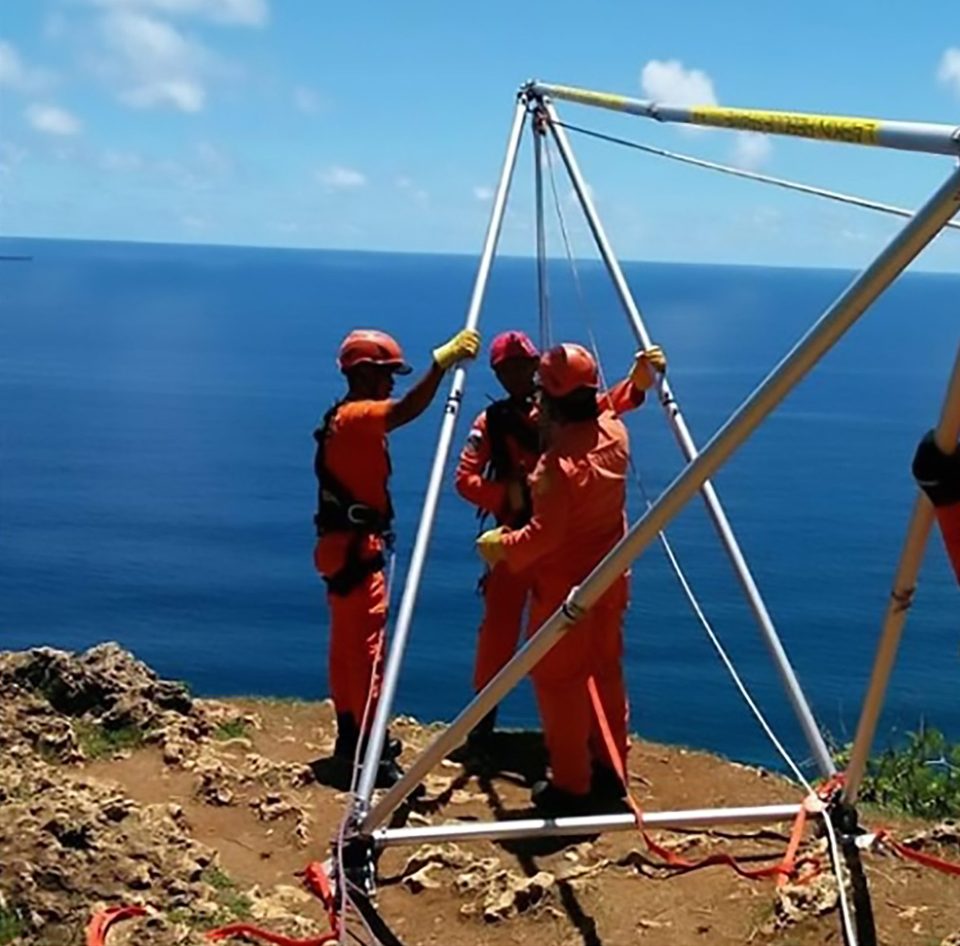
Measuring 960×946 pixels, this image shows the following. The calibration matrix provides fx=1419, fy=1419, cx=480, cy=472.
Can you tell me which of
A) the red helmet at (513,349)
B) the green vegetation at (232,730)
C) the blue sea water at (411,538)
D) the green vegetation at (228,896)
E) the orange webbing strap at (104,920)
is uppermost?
the red helmet at (513,349)

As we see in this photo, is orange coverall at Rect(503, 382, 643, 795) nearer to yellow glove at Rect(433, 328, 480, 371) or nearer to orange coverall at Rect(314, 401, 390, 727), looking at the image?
yellow glove at Rect(433, 328, 480, 371)

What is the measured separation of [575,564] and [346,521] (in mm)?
1495

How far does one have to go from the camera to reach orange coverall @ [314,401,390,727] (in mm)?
7465

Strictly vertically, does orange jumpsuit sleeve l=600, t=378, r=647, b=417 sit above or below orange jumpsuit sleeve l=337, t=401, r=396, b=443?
above

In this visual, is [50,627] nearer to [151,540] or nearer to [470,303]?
[151,540]

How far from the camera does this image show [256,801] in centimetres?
744

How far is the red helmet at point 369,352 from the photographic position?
7453 mm

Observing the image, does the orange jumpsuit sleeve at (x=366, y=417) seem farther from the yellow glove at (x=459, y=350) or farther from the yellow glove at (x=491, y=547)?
the yellow glove at (x=491, y=547)

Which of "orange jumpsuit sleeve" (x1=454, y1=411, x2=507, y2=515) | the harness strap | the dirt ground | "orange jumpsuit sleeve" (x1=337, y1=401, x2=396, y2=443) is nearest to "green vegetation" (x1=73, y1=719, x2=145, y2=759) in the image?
the dirt ground

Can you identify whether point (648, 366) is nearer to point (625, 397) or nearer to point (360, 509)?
point (625, 397)

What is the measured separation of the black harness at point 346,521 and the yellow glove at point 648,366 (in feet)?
4.74

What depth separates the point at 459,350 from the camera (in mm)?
7379

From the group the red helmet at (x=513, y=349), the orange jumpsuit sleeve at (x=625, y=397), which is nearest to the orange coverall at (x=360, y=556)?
the red helmet at (x=513, y=349)

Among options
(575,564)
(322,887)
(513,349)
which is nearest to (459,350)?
(513,349)
